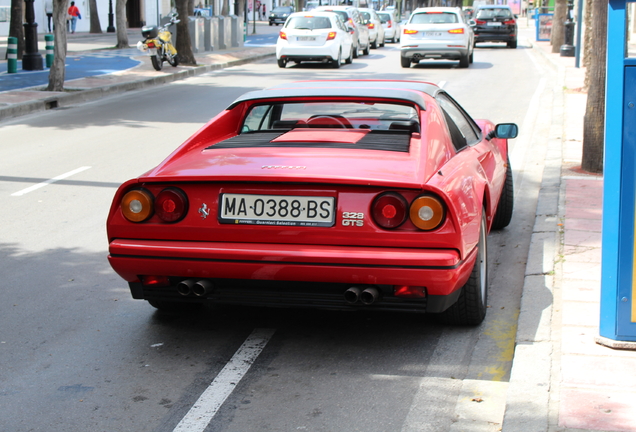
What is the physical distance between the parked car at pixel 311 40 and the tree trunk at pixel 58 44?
8.97m

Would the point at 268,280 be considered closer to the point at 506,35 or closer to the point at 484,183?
the point at 484,183

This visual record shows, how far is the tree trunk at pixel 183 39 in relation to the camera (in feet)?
83.8

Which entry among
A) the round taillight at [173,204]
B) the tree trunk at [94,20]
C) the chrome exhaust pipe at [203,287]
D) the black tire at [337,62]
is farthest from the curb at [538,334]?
the tree trunk at [94,20]

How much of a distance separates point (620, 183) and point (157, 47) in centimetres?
2055

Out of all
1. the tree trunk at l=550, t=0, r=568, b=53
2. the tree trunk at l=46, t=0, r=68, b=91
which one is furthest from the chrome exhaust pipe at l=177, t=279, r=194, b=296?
the tree trunk at l=550, t=0, r=568, b=53

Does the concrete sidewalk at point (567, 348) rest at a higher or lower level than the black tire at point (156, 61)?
lower

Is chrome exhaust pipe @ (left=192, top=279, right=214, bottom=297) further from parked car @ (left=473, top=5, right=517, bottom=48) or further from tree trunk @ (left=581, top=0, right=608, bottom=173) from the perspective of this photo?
parked car @ (left=473, top=5, right=517, bottom=48)

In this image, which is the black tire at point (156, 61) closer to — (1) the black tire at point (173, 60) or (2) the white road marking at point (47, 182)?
(1) the black tire at point (173, 60)

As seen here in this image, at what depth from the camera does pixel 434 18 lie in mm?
25953

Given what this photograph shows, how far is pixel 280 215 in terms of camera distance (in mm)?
4059

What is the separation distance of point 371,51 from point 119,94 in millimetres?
18143

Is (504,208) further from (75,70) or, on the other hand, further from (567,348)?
(75,70)

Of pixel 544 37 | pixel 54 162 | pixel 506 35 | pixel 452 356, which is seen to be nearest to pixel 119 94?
pixel 54 162

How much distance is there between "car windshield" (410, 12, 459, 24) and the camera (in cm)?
2562
